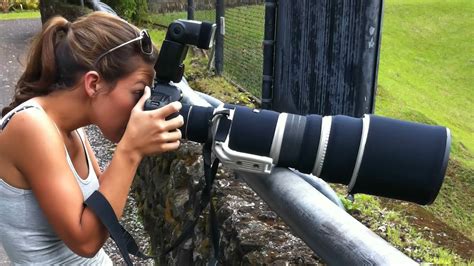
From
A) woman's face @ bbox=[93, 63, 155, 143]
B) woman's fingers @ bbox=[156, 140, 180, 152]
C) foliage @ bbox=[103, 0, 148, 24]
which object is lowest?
foliage @ bbox=[103, 0, 148, 24]

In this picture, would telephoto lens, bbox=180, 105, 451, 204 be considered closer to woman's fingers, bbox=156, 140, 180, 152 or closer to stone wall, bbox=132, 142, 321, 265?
woman's fingers, bbox=156, 140, 180, 152

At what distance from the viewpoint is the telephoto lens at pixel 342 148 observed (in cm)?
144

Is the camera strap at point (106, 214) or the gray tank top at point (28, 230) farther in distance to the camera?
the gray tank top at point (28, 230)

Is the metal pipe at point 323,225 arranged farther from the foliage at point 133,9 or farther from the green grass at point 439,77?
the foliage at point 133,9

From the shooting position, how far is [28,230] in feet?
6.16

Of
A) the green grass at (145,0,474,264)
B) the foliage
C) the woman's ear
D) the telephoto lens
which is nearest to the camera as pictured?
the telephoto lens

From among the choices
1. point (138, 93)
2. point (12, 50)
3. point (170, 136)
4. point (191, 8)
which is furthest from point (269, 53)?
point (12, 50)

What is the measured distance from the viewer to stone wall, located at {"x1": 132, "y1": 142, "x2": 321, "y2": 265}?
6.88 feet

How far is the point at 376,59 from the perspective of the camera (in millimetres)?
2588

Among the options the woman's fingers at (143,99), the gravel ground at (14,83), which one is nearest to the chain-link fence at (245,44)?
the gravel ground at (14,83)

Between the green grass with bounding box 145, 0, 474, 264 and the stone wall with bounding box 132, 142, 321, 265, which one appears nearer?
the stone wall with bounding box 132, 142, 321, 265

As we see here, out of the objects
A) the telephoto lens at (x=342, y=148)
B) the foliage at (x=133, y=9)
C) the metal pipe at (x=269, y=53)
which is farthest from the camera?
the foliage at (x=133, y=9)

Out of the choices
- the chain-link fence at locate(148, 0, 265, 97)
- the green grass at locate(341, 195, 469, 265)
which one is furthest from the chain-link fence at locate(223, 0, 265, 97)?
the green grass at locate(341, 195, 469, 265)

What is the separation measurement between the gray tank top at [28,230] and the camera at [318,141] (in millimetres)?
406
